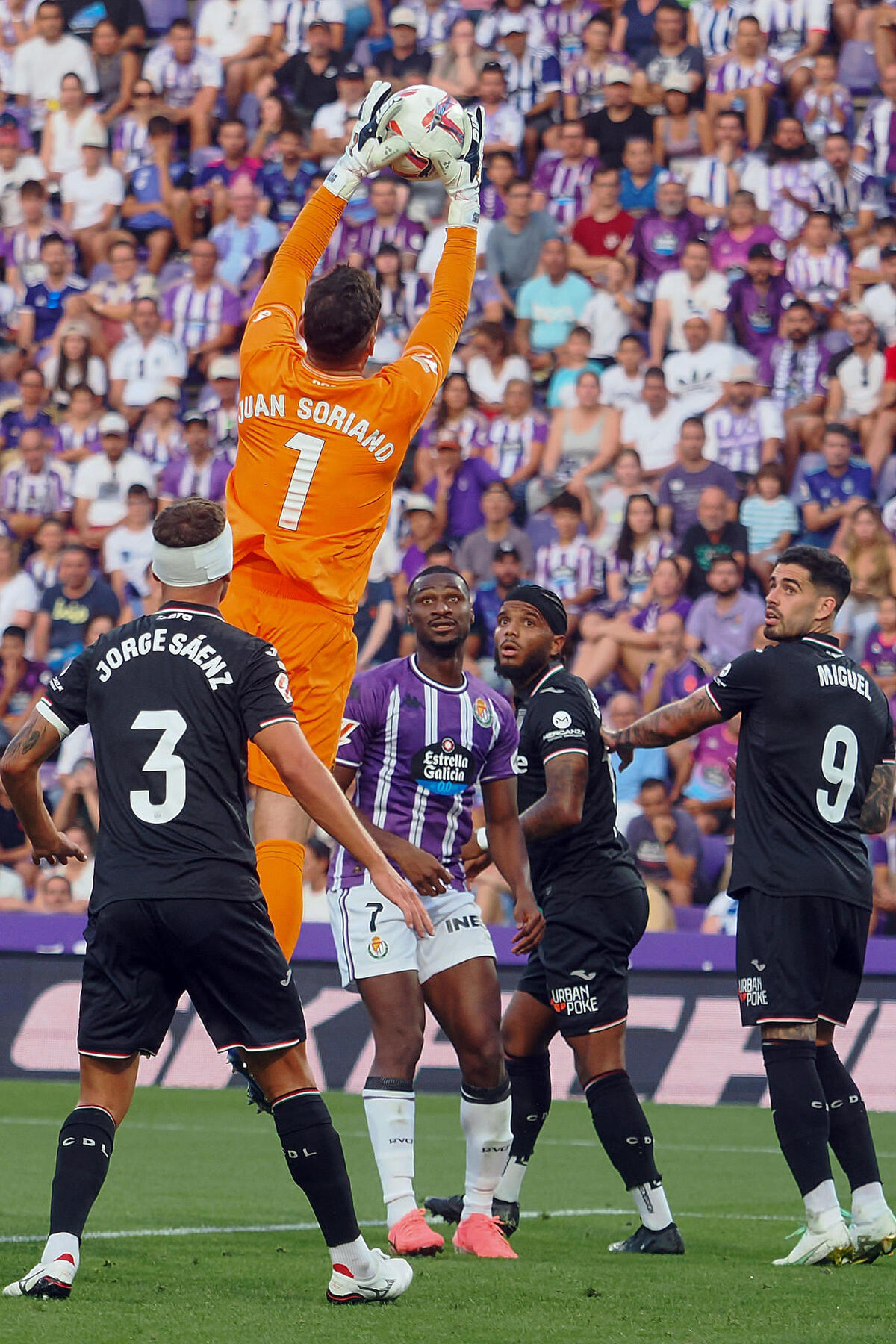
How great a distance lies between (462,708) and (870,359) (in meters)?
9.59

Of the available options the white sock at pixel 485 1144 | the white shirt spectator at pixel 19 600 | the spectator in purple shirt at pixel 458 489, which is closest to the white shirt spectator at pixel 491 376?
the spectator in purple shirt at pixel 458 489

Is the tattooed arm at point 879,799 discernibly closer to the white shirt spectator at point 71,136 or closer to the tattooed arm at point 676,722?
the tattooed arm at point 676,722

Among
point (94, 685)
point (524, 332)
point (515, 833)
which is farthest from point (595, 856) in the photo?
point (524, 332)

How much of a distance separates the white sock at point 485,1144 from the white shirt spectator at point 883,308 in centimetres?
1075

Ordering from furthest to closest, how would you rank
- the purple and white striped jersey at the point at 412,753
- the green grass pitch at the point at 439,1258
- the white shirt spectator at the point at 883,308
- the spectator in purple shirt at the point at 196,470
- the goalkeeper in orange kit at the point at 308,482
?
the spectator in purple shirt at the point at 196,470 < the white shirt spectator at the point at 883,308 < the purple and white striped jersey at the point at 412,753 < the goalkeeper in orange kit at the point at 308,482 < the green grass pitch at the point at 439,1258

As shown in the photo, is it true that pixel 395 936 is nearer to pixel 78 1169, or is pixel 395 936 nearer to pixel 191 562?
pixel 78 1169

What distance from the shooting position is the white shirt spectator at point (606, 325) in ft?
57.7

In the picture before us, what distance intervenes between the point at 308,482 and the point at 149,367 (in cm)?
1285

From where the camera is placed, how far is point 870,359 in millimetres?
15977

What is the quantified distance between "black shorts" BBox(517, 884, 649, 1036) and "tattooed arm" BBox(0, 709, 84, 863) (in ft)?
7.27

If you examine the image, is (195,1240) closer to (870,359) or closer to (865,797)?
(865,797)

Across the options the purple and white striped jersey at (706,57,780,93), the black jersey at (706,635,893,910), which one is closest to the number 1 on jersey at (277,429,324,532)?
the black jersey at (706,635,893,910)

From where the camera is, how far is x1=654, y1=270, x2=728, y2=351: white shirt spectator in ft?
56.2

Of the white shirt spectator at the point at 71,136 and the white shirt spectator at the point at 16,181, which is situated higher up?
the white shirt spectator at the point at 71,136
